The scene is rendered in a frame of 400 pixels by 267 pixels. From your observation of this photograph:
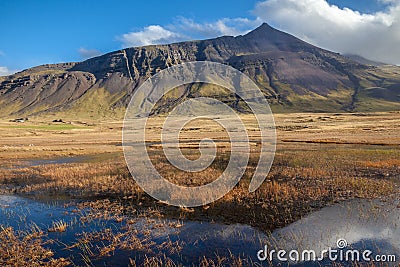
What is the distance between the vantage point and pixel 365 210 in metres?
17.5

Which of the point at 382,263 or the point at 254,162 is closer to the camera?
the point at 382,263

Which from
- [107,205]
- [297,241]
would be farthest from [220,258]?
[107,205]

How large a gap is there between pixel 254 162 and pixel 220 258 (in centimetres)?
2627

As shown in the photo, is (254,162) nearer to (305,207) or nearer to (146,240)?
(305,207)

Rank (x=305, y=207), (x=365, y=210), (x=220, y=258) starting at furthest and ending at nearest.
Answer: (x=305, y=207), (x=365, y=210), (x=220, y=258)

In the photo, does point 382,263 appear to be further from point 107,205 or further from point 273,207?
point 107,205

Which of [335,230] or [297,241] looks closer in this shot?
[297,241]

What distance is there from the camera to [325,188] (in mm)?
22625

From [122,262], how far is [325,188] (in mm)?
16593

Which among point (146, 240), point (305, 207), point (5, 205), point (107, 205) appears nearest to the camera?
point (146, 240)

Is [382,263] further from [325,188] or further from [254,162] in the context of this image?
[254,162]

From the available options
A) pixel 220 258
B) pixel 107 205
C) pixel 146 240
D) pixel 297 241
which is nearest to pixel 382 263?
pixel 297 241

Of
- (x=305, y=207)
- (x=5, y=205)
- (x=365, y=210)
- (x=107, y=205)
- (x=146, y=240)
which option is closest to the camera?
(x=146, y=240)

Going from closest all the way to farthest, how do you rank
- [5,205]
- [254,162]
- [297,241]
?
[297,241] < [5,205] < [254,162]
